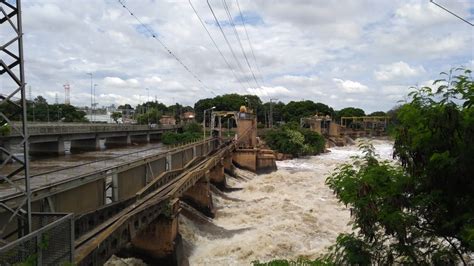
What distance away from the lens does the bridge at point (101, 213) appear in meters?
8.58

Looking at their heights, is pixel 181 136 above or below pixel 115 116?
below

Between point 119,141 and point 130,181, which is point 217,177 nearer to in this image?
point 130,181

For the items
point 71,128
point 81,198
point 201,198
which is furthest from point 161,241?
→ point 71,128

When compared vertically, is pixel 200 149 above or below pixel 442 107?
below

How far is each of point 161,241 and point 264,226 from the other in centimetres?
729

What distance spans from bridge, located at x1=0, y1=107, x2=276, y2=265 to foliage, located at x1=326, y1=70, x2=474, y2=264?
553cm

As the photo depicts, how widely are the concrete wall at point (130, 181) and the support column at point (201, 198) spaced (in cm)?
473

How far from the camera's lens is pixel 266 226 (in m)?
23.0

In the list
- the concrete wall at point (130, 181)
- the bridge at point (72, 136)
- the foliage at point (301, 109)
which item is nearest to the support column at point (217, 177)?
the concrete wall at point (130, 181)

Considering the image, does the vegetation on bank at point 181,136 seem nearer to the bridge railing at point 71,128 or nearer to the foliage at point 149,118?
the bridge railing at point 71,128

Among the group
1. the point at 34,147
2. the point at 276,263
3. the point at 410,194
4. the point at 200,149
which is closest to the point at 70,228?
the point at 276,263

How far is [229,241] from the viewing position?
67.1ft

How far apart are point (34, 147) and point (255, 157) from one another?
43.2 m

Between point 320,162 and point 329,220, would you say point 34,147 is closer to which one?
point 320,162
